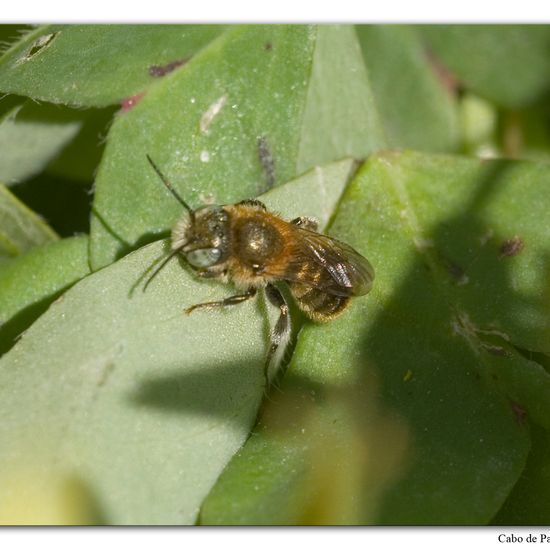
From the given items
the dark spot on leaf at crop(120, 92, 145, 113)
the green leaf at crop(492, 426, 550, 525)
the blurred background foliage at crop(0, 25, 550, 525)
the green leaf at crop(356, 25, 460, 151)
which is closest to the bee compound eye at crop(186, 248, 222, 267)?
the blurred background foliage at crop(0, 25, 550, 525)

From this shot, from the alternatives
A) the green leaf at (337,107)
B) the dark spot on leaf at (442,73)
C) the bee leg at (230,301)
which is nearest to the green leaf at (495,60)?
the dark spot on leaf at (442,73)

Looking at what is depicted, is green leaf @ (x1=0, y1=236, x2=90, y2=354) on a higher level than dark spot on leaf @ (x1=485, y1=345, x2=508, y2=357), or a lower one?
higher

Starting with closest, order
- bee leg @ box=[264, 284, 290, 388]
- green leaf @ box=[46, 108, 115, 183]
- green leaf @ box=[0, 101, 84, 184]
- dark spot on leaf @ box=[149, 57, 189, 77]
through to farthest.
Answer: bee leg @ box=[264, 284, 290, 388] < dark spot on leaf @ box=[149, 57, 189, 77] < green leaf @ box=[0, 101, 84, 184] < green leaf @ box=[46, 108, 115, 183]

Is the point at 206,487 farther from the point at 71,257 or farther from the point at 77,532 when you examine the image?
the point at 71,257

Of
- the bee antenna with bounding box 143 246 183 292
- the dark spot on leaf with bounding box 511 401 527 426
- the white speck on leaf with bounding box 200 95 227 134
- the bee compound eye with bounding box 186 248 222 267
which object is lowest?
the dark spot on leaf with bounding box 511 401 527 426

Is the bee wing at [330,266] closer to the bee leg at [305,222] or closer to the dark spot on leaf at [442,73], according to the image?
the bee leg at [305,222]

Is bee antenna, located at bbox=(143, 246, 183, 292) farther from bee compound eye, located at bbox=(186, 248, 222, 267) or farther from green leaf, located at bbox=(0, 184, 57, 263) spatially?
green leaf, located at bbox=(0, 184, 57, 263)

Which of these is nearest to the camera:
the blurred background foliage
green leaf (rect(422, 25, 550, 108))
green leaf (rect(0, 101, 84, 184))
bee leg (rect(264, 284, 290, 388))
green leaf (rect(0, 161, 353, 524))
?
green leaf (rect(0, 161, 353, 524))
